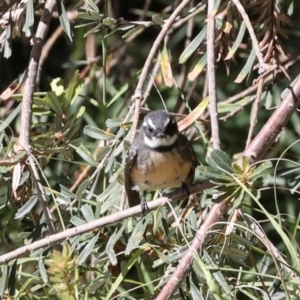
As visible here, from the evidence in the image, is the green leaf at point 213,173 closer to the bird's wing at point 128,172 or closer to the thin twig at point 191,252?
the thin twig at point 191,252

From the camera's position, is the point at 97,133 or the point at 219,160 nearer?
the point at 219,160

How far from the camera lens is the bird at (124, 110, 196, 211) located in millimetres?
2891

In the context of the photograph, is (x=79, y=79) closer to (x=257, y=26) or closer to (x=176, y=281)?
(x=257, y=26)

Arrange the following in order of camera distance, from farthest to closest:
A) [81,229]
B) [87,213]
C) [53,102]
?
[53,102]
[87,213]
[81,229]

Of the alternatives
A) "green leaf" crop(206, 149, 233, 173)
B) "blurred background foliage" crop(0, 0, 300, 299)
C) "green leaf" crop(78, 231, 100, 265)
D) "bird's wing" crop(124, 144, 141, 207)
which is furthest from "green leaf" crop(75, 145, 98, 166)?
"green leaf" crop(206, 149, 233, 173)

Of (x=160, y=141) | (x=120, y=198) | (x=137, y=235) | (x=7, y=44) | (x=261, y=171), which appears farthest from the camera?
(x=160, y=141)

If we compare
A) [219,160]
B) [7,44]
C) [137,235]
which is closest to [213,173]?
[219,160]

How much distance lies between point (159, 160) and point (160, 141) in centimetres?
7

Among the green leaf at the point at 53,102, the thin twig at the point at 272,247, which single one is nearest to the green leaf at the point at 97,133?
the green leaf at the point at 53,102

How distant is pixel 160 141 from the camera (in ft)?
9.57

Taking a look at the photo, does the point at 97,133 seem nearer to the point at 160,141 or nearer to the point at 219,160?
the point at 160,141

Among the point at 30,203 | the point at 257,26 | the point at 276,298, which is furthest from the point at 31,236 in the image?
the point at 257,26

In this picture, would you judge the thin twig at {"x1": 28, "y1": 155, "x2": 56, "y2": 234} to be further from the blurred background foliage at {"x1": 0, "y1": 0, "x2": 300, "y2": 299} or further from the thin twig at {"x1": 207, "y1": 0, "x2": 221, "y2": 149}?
the thin twig at {"x1": 207, "y1": 0, "x2": 221, "y2": 149}

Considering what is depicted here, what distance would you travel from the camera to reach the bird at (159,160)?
114 inches
